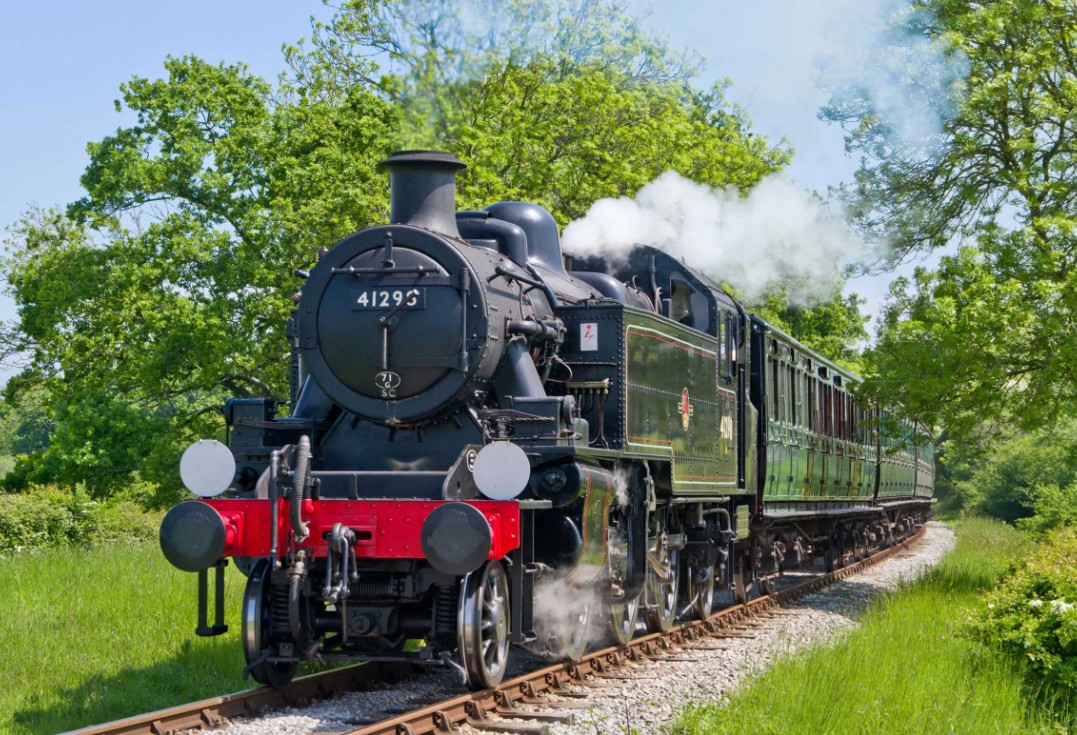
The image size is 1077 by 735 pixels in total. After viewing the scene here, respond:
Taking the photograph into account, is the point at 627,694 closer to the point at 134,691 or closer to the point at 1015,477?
the point at 134,691

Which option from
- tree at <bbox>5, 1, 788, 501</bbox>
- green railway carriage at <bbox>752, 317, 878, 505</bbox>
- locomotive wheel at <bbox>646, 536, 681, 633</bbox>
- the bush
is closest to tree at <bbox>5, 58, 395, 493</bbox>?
tree at <bbox>5, 1, 788, 501</bbox>

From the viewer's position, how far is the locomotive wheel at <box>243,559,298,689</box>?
7680mm

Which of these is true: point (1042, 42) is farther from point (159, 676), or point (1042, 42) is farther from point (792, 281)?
point (159, 676)

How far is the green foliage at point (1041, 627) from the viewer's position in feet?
27.1

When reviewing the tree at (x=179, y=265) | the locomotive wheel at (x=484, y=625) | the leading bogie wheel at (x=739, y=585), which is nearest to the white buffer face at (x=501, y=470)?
the locomotive wheel at (x=484, y=625)

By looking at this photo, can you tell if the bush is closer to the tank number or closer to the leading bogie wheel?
the leading bogie wheel

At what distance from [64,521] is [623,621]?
10.3m

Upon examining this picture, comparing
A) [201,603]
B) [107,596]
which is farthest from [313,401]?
[107,596]

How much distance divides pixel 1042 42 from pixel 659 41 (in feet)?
28.1

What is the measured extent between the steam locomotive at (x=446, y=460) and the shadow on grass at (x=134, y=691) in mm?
620

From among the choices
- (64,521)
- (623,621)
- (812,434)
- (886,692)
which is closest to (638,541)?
(623,621)

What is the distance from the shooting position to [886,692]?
7.31m

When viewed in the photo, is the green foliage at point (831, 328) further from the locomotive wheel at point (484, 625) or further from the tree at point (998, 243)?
the locomotive wheel at point (484, 625)

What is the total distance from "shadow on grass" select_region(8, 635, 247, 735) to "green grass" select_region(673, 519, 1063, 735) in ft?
11.1
